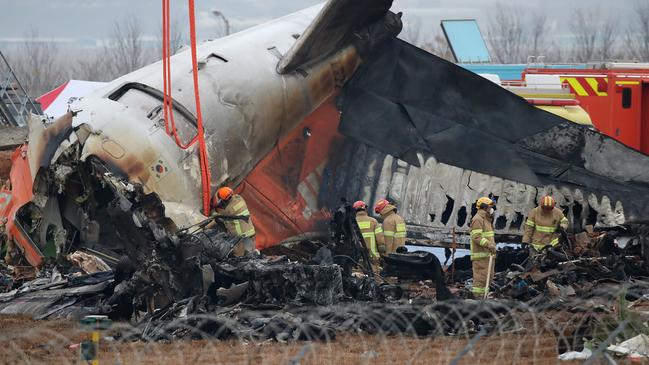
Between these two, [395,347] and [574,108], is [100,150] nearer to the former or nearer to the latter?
[395,347]

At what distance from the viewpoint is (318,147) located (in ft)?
55.7

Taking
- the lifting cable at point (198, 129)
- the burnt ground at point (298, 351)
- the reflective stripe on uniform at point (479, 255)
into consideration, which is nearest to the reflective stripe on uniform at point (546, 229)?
the reflective stripe on uniform at point (479, 255)

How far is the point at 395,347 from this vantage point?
36.5ft

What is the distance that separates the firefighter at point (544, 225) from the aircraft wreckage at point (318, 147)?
78 cm

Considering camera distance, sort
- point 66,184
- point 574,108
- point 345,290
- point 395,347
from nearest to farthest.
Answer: point 395,347, point 345,290, point 66,184, point 574,108

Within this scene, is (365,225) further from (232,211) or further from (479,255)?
(232,211)

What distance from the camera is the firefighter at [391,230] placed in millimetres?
15945

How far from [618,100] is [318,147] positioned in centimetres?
812

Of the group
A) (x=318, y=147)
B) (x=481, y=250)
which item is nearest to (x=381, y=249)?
(x=481, y=250)

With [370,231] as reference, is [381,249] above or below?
below

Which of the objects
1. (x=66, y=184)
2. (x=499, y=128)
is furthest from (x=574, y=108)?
(x=66, y=184)

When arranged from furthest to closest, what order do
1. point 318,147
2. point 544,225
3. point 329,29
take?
point 318,147 < point 329,29 < point 544,225

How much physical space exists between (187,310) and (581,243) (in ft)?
20.8

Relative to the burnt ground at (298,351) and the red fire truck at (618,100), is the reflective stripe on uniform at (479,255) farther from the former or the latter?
the red fire truck at (618,100)
